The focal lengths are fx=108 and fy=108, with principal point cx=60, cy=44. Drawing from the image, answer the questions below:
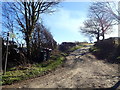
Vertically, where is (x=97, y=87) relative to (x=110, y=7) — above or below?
below

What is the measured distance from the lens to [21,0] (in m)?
10.3

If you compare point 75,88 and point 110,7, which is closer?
point 75,88

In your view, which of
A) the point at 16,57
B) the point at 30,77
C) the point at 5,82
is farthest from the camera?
the point at 16,57

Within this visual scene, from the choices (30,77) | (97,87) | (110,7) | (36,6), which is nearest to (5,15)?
(36,6)

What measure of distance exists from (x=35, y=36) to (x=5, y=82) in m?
7.34

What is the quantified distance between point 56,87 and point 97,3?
532 inches

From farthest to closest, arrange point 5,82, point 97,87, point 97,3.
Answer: point 97,3
point 5,82
point 97,87

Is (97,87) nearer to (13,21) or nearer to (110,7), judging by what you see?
(13,21)

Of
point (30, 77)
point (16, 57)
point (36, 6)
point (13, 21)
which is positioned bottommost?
point (30, 77)

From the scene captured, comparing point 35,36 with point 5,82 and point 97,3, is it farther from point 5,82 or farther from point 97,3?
point 97,3

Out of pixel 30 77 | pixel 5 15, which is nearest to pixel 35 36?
pixel 5 15

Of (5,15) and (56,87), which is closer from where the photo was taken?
(56,87)

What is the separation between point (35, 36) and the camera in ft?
38.2

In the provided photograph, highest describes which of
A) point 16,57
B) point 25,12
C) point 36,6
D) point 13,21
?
point 36,6
